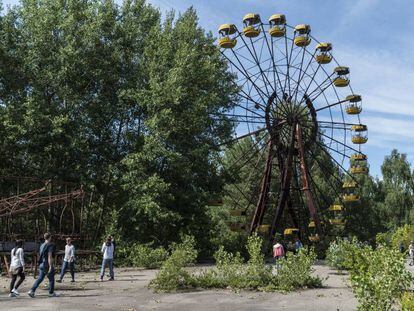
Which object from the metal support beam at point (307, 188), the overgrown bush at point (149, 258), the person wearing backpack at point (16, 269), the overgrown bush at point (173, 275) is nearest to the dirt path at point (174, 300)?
the person wearing backpack at point (16, 269)

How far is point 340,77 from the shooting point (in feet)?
112

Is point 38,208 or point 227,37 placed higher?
point 227,37

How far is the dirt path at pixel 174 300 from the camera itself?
11633 mm

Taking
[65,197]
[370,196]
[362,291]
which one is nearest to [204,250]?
[65,197]

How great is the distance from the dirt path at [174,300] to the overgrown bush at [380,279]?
3861mm

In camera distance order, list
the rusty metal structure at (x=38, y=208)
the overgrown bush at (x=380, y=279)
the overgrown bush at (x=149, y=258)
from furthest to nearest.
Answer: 1. the overgrown bush at (x=149, y=258)
2. the rusty metal structure at (x=38, y=208)
3. the overgrown bush at (x=380, y=279)

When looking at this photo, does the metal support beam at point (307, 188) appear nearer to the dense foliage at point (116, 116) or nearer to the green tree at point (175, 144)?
the dense foliage at point (116, 116)

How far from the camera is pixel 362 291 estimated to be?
6676mm

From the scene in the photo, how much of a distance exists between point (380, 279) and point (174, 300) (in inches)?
272

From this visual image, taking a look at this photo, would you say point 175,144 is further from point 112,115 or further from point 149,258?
point 149,258

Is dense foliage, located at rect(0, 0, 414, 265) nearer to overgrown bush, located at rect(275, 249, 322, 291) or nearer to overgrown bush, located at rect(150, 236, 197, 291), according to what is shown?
overgrown bush, located at rect(150, 236, 197, 291)

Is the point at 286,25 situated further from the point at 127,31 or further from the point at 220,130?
the point at 127,31

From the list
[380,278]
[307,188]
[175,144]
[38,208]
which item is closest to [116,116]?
[175,144]

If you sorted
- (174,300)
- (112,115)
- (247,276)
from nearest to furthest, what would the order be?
(174,300) → (247,276) → (112,115)
